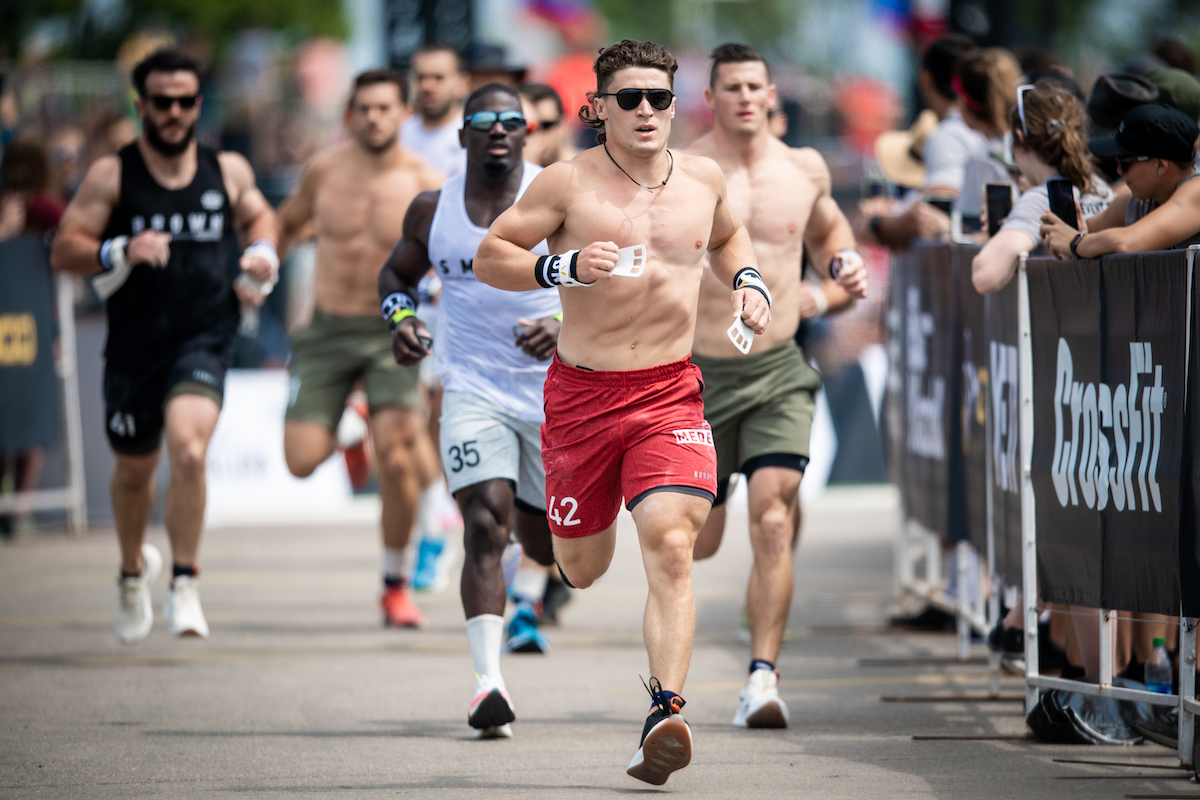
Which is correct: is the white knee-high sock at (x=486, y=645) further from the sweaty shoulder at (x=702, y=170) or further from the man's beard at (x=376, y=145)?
the man's beard at (x=376, y=145)

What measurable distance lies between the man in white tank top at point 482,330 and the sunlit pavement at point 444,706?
0.97 meters

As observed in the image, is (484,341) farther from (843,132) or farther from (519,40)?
(519,40)

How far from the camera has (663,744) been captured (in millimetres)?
5316

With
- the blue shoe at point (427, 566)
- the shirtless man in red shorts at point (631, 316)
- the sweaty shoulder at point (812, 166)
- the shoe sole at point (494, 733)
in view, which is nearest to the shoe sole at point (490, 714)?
the shoe sole at point (494, 733)

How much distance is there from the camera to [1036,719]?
20.5ft

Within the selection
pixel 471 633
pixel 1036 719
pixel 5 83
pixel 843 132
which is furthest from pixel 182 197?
pixel 843 132

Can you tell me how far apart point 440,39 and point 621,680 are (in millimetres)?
10738

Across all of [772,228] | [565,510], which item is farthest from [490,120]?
[565,510]

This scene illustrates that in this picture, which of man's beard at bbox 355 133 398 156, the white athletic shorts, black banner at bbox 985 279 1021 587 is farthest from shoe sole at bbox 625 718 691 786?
man's beard at bbox 355 133 398 156

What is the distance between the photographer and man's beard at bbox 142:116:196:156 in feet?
28.5

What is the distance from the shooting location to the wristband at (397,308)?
7113 millimetres

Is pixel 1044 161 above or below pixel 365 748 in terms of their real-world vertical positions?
above

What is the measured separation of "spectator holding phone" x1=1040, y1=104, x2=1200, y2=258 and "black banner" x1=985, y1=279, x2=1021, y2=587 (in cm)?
55

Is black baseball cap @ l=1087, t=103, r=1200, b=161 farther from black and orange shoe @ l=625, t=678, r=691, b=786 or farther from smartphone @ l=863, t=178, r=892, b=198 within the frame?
smartphone @ l=863, t=178, r=892, b=198
